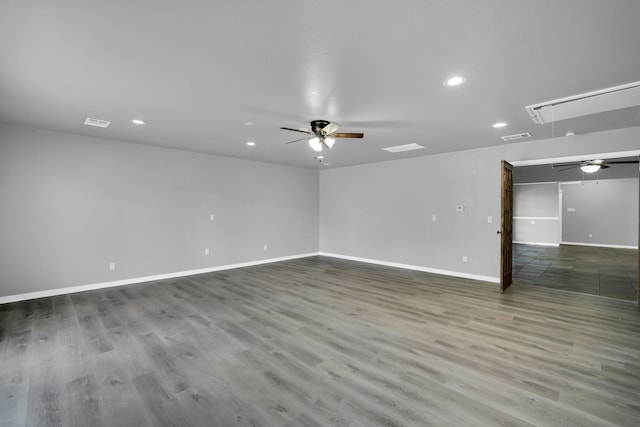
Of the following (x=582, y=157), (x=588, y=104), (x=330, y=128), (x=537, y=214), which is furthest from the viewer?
(x=537, y=214)

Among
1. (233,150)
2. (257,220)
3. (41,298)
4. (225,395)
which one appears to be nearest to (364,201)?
(257,220)

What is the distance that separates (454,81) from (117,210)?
223 inches

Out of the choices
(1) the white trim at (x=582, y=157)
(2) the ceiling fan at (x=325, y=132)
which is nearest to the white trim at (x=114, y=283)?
(2) the ceiling fan at (x=325, y=132)

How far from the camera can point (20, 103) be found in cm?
326

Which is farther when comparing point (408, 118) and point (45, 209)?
point (45, 209)

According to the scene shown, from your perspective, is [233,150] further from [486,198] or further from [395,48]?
[486,198]

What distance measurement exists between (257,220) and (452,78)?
18.2ft

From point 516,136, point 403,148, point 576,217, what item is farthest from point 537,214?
point 403,148

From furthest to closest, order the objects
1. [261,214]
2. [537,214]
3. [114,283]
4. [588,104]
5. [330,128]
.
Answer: [537,214], [261,214], [114,283], [330,128], [588,104]

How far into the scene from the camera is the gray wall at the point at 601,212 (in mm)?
9289

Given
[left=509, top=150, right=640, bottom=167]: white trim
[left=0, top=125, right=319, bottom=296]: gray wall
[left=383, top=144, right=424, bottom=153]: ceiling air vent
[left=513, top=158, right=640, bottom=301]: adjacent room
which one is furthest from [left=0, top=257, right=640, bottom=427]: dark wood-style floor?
[left=513, top=158, right=640, bottom=301]: adjacent room

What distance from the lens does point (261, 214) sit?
284 inches

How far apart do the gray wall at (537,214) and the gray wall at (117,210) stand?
997cm

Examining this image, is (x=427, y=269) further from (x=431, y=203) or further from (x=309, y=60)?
(x=309, y=60)
